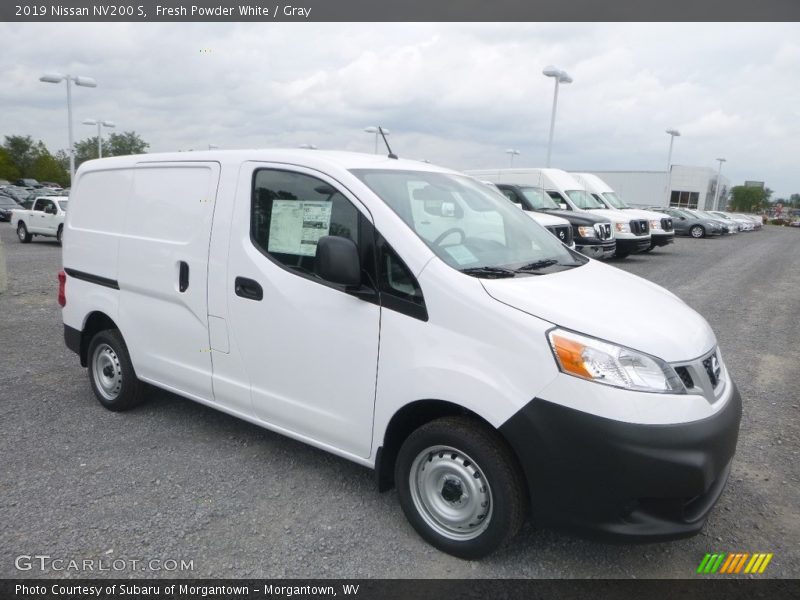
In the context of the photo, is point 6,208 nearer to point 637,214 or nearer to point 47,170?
point 637,214

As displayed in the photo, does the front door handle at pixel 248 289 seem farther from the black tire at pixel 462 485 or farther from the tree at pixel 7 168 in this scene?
the tree at pixel 7 168

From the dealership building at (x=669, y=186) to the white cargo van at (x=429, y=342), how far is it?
167 ft

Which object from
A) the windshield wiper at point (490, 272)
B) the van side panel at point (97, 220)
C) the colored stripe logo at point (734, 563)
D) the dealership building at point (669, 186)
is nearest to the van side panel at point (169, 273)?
the van side panel at point (97, 220)

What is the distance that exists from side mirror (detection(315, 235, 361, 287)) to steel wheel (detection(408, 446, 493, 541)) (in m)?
0.94

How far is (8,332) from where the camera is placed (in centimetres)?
725

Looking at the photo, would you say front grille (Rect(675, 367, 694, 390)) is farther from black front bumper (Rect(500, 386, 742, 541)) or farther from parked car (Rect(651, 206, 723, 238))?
parked car (Rect(651, 206, 723, 238))

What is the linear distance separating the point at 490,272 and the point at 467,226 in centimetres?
50

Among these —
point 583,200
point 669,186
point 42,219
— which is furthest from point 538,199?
point 669,186

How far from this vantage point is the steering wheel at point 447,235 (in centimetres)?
306

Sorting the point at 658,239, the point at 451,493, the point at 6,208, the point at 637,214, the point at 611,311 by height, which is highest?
the point at 637,214

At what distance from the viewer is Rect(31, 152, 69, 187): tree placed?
78.1 m

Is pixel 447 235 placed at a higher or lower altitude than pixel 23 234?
higher

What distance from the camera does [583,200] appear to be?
16.6 m

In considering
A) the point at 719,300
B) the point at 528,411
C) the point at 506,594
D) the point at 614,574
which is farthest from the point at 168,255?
the point at 719,300
